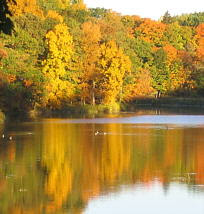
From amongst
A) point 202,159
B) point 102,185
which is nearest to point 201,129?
point 202,159

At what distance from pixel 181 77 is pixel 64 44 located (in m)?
21.8

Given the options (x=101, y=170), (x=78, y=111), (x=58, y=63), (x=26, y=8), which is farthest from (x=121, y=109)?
(x=101, y=170)

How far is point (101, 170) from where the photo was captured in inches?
725

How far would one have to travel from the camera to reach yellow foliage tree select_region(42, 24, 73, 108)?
44969mm

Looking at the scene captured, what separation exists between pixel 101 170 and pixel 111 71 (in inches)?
1263

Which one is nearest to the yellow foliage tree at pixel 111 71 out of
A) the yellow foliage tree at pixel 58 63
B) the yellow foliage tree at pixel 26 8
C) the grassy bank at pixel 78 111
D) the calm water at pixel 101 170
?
the grassy bank at pixel 78 111

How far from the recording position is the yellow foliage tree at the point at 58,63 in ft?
148

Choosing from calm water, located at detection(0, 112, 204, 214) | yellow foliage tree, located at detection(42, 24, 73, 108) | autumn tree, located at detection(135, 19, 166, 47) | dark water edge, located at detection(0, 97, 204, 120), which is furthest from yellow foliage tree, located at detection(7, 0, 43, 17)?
calm water, located at detection(0, 112, 204, 214)

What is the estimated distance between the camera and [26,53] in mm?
45219

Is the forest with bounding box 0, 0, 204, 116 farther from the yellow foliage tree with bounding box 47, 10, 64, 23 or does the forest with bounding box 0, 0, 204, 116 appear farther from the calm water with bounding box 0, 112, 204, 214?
the calm water with bounding box 0, 112, 204, 214

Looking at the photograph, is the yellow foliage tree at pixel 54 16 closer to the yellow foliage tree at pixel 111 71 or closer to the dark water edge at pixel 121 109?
the yellow foliage tree at pixel 111 71

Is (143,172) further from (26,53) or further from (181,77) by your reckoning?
(181,77)

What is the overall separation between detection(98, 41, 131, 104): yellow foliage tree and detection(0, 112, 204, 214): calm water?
18.3 meters

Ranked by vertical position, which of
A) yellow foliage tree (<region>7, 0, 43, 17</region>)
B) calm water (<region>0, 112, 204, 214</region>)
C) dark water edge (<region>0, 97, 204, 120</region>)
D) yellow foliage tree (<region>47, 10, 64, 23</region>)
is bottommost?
calm water (<region>0, 112, 204, 214</region>)
